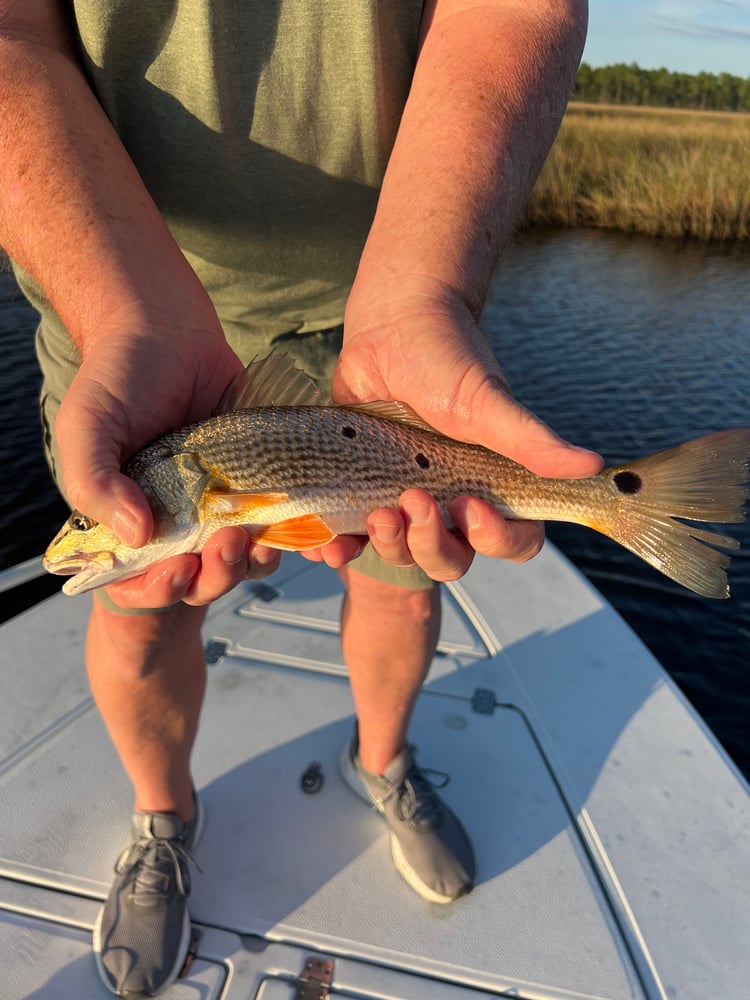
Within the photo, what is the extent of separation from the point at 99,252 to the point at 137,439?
2.04 feet

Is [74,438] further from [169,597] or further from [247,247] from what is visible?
[247,247]

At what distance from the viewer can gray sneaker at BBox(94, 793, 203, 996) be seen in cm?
260

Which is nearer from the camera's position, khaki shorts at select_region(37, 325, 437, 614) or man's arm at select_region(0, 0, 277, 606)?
man's arm at select_region(0, 0, 277, 606)

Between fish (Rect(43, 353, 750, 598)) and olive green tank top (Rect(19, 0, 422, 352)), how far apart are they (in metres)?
0.64

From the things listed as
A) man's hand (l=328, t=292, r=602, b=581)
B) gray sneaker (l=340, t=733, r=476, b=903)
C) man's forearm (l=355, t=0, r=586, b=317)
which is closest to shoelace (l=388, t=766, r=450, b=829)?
gray sneaker (l=340, t=733, r=476, b=903)

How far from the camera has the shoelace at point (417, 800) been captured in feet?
10.2

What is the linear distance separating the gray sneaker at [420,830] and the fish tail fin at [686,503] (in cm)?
148

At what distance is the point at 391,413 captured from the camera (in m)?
2.59

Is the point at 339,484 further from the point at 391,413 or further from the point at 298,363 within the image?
the point at 298,363

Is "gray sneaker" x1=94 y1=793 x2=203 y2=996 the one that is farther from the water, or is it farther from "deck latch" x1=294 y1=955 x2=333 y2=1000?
the water

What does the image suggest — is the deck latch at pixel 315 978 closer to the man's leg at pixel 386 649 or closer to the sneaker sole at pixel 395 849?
the sneaker sole at pixel 395 849

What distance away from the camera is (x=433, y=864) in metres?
2.97

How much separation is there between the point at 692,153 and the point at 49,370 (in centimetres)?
2350

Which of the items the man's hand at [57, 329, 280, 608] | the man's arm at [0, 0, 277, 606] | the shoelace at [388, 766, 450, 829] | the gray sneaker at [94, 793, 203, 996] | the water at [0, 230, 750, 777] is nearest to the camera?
the man's hand at [57, 329, 280, 608]
